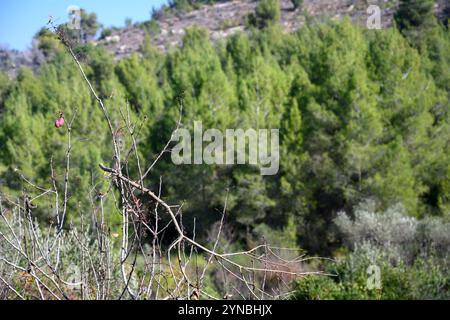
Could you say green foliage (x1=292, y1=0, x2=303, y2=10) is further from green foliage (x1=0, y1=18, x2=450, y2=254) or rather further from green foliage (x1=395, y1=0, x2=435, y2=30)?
green foliage (x1=0, y1=18, x2=450, y2=254)

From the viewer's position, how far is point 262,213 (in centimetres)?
1313
